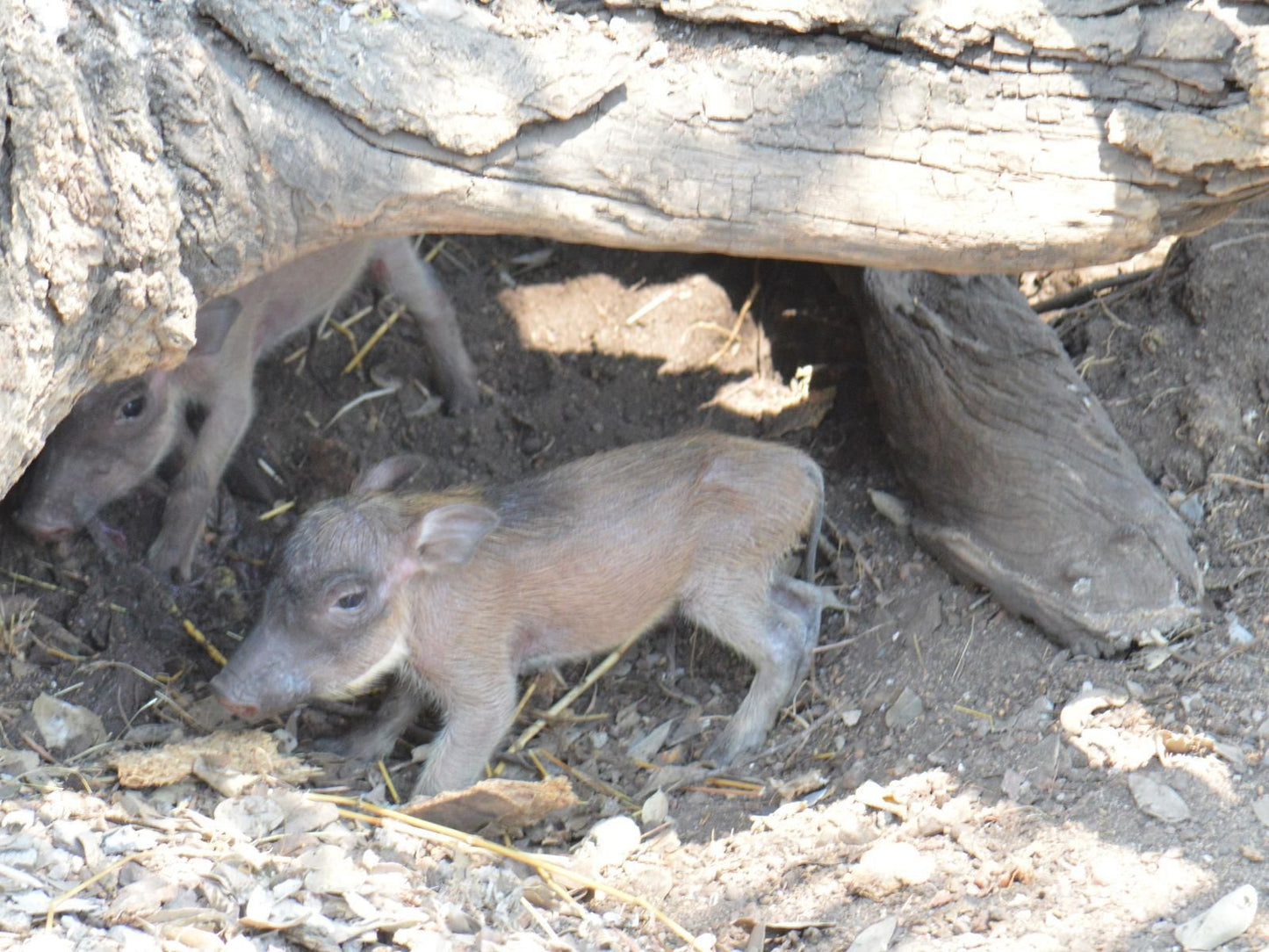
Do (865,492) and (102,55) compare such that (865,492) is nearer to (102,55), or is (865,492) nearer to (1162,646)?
(1162,646)

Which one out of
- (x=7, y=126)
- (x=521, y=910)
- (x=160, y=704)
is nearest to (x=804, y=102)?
(x=7, y=126)

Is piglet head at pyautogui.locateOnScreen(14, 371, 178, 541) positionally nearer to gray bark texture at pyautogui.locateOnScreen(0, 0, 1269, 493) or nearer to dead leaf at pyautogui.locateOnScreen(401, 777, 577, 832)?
gray bark texture at pyautogui.locateOnScreen(0, 0, 1269, 493)

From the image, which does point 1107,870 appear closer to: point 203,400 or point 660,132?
point 660,132

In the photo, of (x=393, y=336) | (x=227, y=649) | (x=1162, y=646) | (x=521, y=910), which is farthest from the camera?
(x=393, y=336)

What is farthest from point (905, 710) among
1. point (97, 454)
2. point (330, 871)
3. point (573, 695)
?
point (97, 454)

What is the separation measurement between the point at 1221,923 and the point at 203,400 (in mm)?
4556

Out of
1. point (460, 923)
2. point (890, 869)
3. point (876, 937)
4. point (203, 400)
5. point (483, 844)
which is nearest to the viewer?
point (460, 923)

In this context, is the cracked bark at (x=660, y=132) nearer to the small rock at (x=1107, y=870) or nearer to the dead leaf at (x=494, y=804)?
the dead leaf at (x=494, y=804)

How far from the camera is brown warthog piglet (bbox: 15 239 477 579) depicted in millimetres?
5355

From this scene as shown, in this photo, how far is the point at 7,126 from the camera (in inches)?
124

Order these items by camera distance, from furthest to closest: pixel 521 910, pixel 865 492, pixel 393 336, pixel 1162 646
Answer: pixel 393 336, pixel 865 492, pixel 1162 646, pixel 521 910

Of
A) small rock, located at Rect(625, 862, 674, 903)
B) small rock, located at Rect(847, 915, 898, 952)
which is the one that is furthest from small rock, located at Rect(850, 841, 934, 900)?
small rock, located at Rect(625, 862, 674, 903)

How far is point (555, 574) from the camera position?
199 inches

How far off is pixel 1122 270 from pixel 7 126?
176 inches
